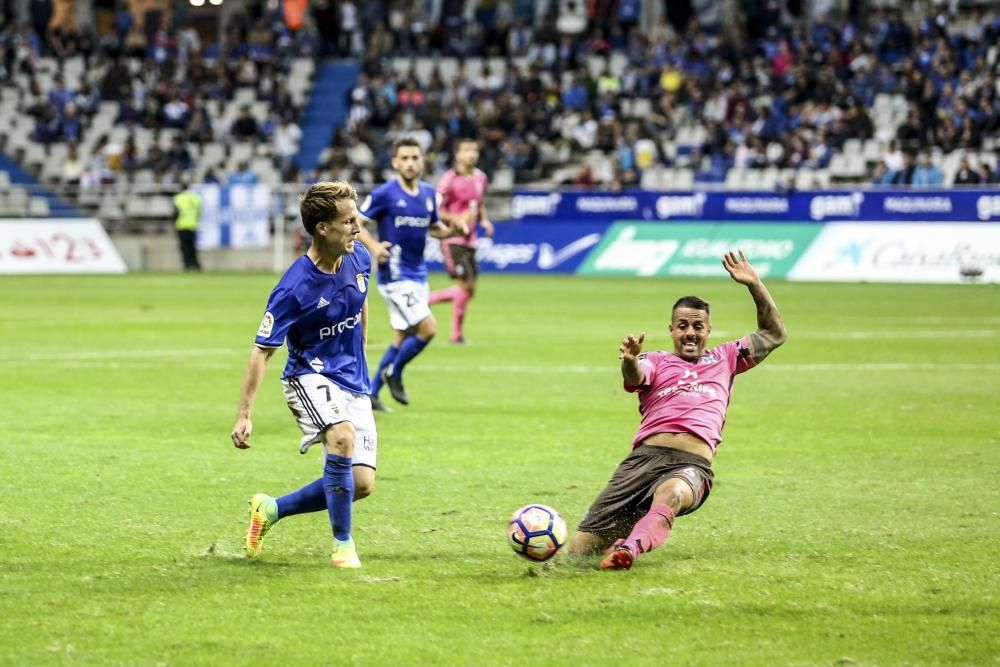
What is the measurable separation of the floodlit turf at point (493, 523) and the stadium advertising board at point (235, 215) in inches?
789

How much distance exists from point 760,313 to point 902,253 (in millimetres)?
23996

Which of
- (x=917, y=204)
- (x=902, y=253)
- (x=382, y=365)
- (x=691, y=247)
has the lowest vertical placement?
(x=691, y=247)

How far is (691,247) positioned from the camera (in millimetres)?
33219

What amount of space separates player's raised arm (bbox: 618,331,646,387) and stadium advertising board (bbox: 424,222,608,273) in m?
27.4

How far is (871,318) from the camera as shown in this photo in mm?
22359

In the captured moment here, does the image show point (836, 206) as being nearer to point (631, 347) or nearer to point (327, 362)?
point (631, 347)

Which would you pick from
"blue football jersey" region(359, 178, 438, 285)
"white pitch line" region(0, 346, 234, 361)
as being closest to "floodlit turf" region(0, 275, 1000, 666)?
"white pitch line" region(0, 346, 234, 361)

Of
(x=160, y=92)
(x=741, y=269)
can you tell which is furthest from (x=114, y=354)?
(x=160, y=92)

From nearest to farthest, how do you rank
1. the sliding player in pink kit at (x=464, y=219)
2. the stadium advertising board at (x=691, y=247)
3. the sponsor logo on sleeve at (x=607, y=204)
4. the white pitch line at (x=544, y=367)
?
the white pitch line at (x=544, y=367)
the sliding player in pink kit at (x=464, y=219)
the stadium advertising board at (x=691, y=247)
the sponsor logo on sleeve at (x=607, y=204)

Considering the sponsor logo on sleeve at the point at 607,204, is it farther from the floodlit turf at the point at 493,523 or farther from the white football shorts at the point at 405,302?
the white football shorts at the point at 405,302

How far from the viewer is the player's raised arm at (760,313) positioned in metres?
7.39

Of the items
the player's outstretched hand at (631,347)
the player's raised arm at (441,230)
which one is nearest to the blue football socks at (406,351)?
the player's raised arm at (441,230)

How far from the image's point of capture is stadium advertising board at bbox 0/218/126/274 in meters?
36.0

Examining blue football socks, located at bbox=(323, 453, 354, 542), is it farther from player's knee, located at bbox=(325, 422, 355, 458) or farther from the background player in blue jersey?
the background player in blue jersey
